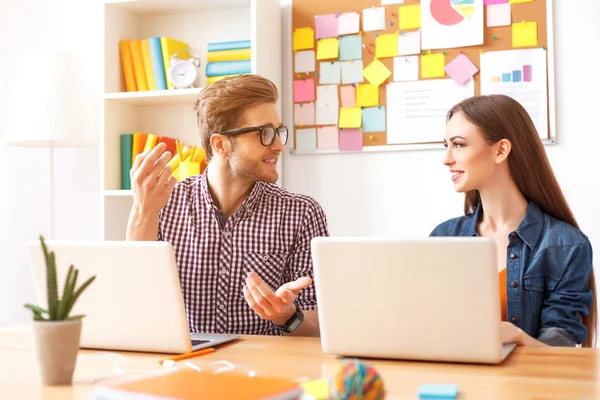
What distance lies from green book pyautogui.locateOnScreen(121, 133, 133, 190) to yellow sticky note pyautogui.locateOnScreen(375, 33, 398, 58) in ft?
3.56

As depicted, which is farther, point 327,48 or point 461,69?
point 327,48

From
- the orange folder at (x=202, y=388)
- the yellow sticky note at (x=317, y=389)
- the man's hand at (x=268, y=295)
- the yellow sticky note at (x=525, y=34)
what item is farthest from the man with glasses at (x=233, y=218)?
the yellow sticky note at (x=525, y=34)

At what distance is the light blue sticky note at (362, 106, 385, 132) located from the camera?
111 inches

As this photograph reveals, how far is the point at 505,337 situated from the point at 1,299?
277 centimetres

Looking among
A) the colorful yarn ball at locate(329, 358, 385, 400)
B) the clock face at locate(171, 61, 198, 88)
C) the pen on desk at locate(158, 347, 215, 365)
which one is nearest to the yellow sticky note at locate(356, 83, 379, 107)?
the clock face at locate(171, 61, 198, 88)

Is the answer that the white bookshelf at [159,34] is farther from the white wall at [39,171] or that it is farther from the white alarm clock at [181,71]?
the white wall at [39,171]

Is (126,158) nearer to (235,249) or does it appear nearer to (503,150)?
(235,249)

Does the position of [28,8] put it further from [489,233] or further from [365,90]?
[489,233]

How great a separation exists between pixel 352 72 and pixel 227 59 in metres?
0.51

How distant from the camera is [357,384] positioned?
2.93 feet

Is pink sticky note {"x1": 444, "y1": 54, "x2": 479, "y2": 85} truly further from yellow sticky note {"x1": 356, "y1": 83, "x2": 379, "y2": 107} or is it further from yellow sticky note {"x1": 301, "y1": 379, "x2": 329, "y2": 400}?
yellow sticky note {"x1": 301, "y1": 379, "x2": 329, "y2": 400}

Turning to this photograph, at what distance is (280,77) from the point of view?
9.66 ft

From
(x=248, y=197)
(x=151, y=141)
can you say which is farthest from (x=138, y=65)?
(x=248, y=197)

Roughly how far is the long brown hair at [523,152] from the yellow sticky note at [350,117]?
0.96m
